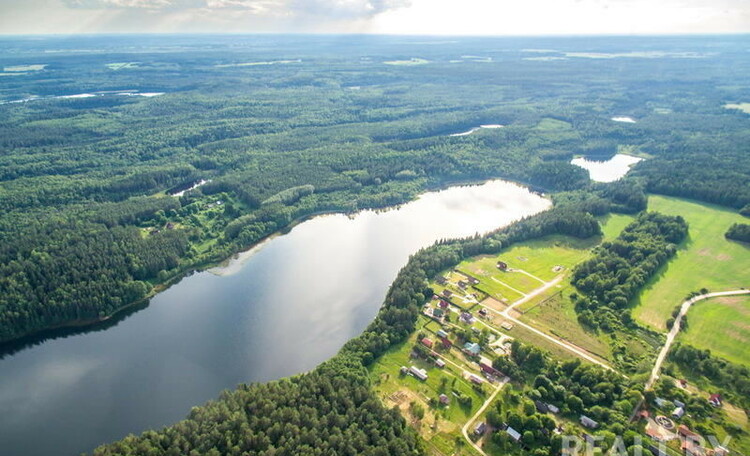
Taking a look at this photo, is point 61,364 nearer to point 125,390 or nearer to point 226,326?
point 125,390

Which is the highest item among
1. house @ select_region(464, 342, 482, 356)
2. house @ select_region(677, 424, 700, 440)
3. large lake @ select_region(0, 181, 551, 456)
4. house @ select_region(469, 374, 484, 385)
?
house @ select_region(464, 342, 482, 356)

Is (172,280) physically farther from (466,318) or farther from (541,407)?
(541,407)

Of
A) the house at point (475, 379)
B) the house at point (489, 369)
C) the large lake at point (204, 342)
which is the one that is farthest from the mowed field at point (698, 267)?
the large lake at point (204, 342)

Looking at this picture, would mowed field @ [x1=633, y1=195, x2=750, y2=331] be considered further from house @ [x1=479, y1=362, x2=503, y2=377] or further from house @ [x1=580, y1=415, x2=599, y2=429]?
house @ [x1=479, y1=362, x2=503, y2=377]

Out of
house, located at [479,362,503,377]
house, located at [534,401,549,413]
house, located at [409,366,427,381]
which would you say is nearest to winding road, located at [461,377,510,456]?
house, located at [479,362,503,377]

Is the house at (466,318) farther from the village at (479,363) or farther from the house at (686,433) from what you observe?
the house at (686,433)

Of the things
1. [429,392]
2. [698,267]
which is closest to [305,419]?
[429,392]
